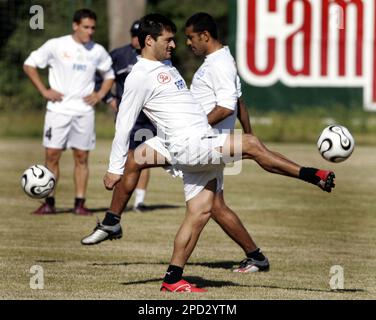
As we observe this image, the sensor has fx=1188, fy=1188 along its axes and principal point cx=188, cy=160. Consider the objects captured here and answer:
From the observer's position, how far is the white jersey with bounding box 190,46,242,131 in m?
10.5

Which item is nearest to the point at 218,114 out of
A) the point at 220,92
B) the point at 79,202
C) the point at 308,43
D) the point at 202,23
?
the point at 220,92

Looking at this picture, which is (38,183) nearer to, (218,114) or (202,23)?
(218,114)

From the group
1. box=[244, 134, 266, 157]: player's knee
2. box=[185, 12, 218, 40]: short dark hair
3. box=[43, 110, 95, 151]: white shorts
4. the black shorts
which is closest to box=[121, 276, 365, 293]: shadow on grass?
box=[244, 134, 266, 157]: player's knee

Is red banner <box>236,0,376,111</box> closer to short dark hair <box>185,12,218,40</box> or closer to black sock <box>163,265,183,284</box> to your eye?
short dark hair <box>185,12,218,40</box>

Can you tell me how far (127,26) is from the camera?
103ft

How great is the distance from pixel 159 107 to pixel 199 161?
0.54 m

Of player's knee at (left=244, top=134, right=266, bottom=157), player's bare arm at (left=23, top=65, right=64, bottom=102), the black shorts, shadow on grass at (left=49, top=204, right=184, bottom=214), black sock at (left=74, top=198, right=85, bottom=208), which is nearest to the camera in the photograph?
player's knee at (left=244, top=134, right=266, bottom=157)

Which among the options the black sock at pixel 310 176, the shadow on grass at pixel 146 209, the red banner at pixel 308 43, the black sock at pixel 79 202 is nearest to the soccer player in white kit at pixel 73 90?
the black sock at pixel 79 202

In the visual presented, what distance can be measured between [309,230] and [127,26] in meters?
18.4

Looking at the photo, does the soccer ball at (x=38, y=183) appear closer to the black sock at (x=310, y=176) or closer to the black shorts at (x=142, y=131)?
the black shorts at (x=142, y=131)

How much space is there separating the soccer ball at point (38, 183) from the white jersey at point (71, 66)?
4069 millimetres

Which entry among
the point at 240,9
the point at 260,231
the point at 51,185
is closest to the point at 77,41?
the point at 260,231

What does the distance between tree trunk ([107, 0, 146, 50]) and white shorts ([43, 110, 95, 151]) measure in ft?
53.5

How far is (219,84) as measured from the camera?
10.6 metres
